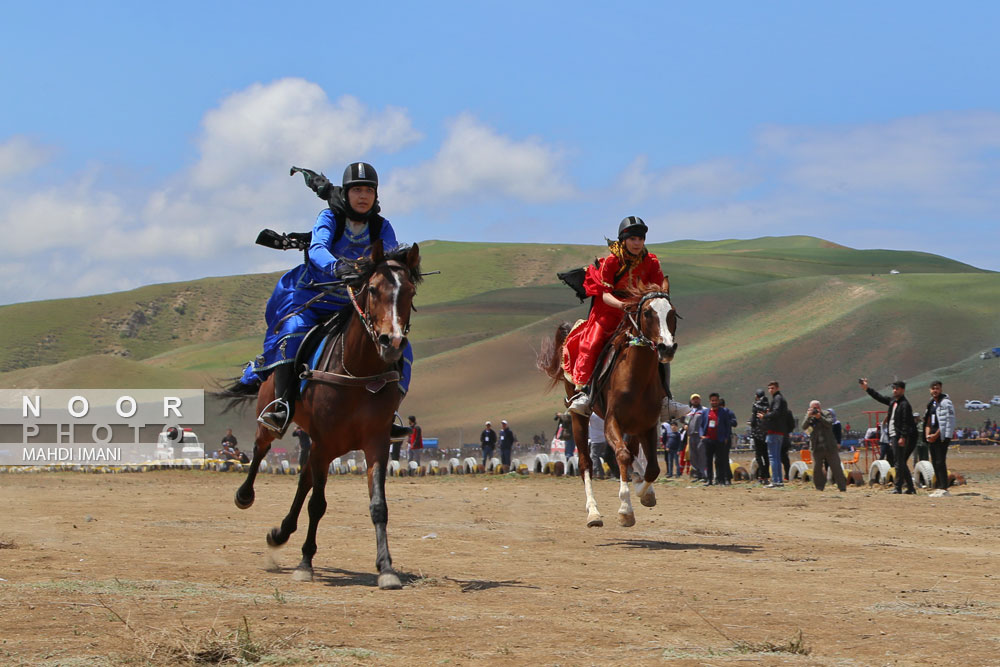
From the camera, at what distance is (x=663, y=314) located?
1387 centimetres

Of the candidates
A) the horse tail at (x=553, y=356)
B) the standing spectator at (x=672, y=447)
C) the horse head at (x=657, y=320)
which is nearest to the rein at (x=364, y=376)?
the horse head at (x=657, y=320)

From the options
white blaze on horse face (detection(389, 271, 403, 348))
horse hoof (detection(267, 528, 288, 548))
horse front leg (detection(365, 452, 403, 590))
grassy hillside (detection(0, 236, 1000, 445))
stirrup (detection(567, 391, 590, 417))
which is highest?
grassy hillside (detection(0, 236, 1000, 445))

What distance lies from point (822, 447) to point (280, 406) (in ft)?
57.0

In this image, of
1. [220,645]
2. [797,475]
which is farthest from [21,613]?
[797,475]

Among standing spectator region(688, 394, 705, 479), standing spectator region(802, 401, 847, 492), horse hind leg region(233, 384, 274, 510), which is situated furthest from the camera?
standing spectator region(688, 394, 705, 479)

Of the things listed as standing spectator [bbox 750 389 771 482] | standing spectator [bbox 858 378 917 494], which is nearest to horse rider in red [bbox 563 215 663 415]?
standing spectator [bbox 858 378 917 494]

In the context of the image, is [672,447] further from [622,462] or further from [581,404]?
[622,462]

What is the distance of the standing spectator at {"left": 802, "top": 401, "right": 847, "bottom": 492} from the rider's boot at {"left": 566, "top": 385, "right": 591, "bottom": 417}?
1126 centimetres

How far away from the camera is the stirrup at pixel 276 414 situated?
36.1 feet

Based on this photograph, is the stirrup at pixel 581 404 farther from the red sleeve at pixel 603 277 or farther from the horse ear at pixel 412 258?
the horse ear at pixel 412 258

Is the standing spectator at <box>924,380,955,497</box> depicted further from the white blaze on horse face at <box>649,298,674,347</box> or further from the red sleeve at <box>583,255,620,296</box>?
the white blaze on horse face at <box>649,298,674,347</box>

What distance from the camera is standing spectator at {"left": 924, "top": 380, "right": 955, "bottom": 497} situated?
892 inches

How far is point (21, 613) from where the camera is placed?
753 centimetres

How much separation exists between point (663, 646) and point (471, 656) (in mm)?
1170
